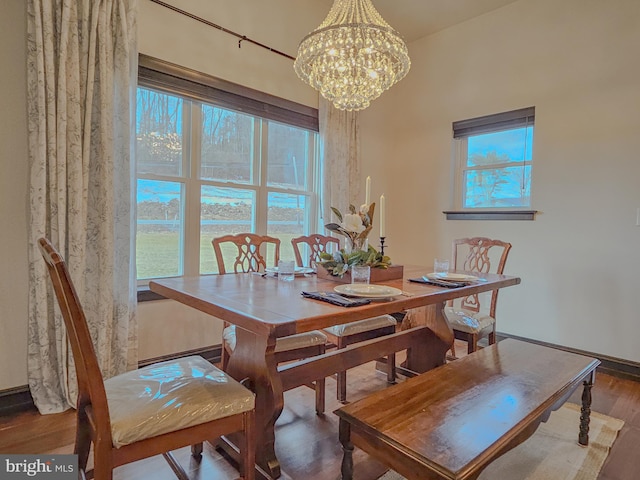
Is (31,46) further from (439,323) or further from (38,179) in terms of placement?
(439,323)

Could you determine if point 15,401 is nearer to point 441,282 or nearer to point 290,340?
point 290,340

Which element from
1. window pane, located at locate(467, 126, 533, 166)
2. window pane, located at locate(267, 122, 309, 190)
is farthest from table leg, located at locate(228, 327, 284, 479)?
window pane, located at locate(467, 126, 533, 166)

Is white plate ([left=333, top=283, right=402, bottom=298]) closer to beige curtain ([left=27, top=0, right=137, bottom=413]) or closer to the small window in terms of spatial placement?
beige curtain ([left=27, top=0, right=137, bottom=413])

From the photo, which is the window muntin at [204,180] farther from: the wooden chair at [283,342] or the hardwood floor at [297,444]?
the hardwood floor at [297,444]

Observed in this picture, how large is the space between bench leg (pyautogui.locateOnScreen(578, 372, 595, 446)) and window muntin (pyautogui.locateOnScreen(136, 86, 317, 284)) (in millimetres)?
2384

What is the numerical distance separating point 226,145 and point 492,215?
7.93ft

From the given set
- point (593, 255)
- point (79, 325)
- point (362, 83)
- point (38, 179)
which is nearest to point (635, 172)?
point (593, 255)

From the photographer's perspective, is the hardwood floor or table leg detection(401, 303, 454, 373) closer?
the hardwood floor

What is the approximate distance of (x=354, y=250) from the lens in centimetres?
191

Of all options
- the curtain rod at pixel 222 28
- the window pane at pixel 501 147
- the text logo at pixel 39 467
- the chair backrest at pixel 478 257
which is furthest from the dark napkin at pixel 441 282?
the curtain rod at pixel 222 28

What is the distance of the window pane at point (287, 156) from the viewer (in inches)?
128

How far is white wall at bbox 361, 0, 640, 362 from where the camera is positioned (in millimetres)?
2684

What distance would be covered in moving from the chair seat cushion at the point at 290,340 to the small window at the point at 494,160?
91.2 inches

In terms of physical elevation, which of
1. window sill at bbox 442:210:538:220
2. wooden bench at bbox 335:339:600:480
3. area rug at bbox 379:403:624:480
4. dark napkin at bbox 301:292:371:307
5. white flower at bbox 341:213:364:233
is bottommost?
area rug at bbox 379:403:624:480
